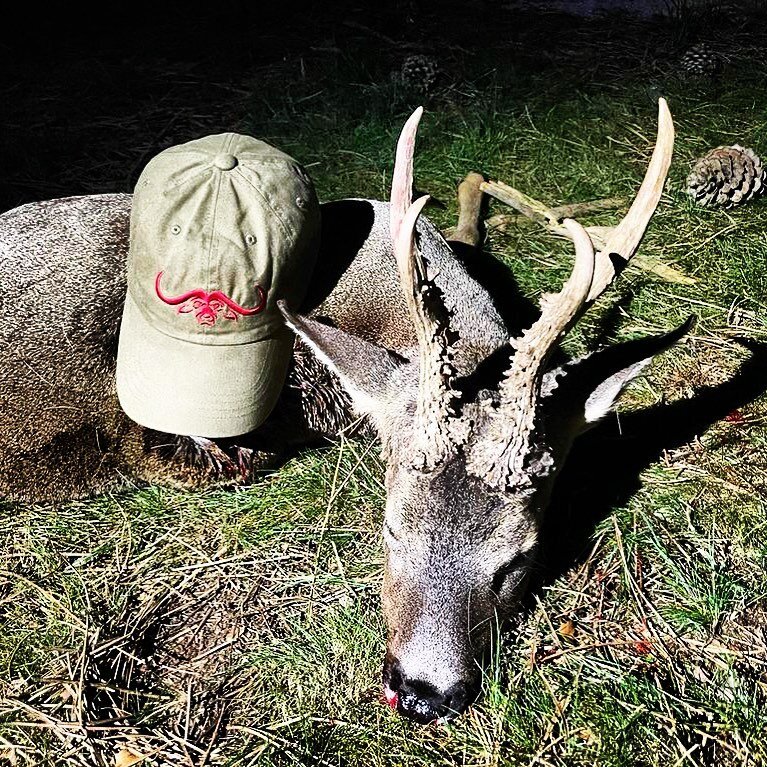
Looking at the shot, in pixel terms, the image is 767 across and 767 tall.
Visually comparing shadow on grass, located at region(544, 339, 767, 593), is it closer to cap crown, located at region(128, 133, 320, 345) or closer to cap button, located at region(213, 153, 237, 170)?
cap crown, located at region(128, 133, 320, 345)

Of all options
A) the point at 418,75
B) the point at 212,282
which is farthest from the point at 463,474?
the point at 418,75

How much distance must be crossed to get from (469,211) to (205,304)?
2.64m

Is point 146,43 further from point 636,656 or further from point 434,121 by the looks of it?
point 636,656

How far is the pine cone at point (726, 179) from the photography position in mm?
5676

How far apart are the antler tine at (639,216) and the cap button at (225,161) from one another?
59.0 inches

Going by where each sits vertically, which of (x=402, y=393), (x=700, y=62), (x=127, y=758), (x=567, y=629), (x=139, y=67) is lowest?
(x=127, y=758)

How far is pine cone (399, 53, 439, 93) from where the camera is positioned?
6.94 meters

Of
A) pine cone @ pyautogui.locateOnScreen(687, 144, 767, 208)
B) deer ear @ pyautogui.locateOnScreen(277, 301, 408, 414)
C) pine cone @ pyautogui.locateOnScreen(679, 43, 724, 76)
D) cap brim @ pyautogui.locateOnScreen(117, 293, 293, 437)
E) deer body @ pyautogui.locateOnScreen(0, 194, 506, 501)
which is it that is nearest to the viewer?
deer ear @ pyautogui.locateOnScreen(277, 301, 408, 414)

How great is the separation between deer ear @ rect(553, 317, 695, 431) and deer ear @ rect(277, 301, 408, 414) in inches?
24.1

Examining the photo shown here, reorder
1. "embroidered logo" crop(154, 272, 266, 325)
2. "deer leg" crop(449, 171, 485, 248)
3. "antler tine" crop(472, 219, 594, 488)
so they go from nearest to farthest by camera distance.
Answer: "antler tine" crop(472, 219, 594, 488), "embroidered logo" crop(154, 272, 266, 325), "deer leg" crop(449, 171, 485, 248)

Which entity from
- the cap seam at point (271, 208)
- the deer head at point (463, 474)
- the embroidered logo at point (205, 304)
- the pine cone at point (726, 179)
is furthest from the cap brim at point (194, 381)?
the pine cone at point (726, 179)

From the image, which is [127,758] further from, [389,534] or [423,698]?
[389,534]

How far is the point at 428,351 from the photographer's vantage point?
283 centimetres

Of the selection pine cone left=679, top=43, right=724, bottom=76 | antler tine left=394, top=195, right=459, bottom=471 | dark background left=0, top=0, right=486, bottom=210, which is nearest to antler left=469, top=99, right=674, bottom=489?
antler tine left=394, top=195, right=459, bottom=471
